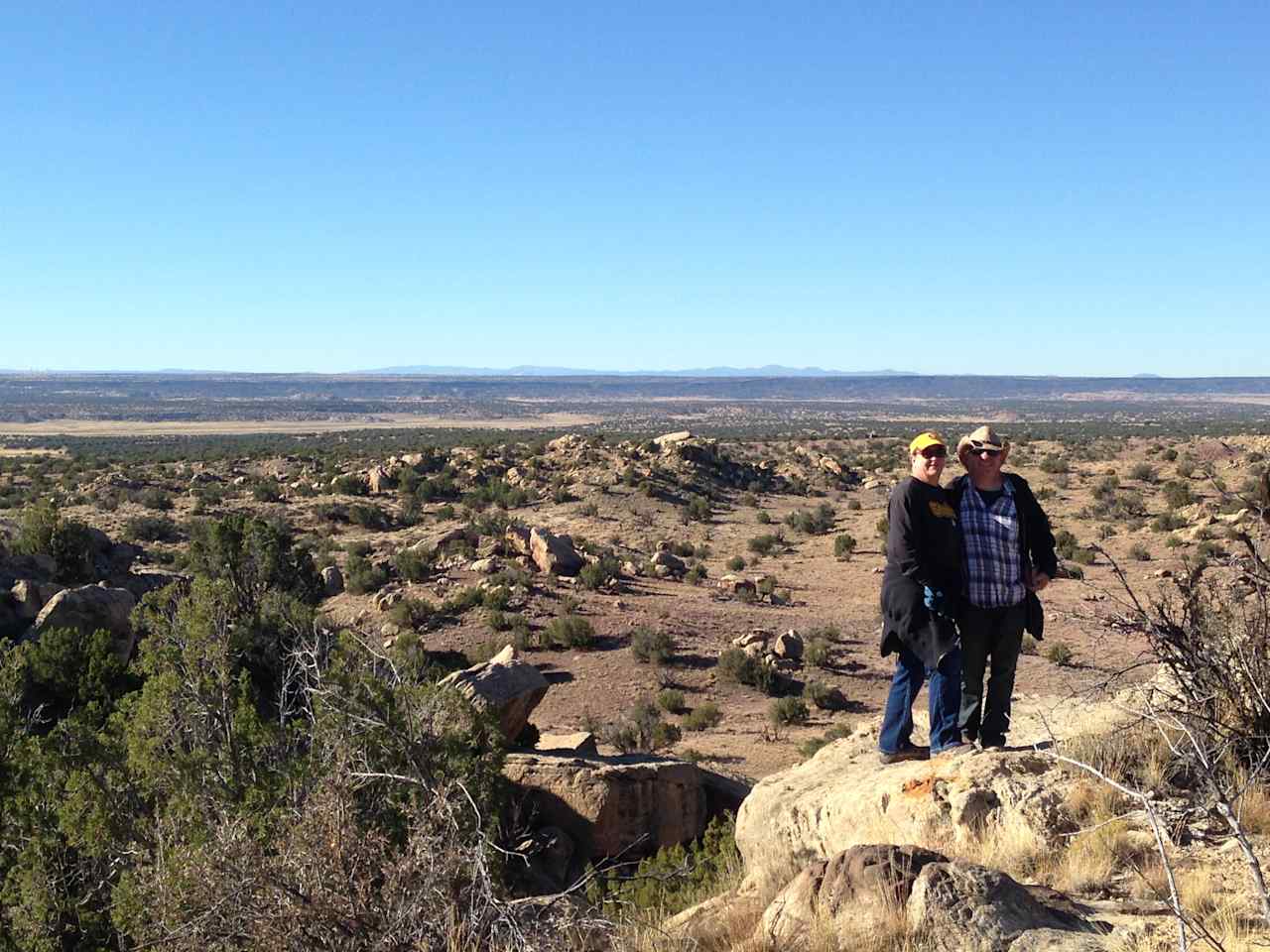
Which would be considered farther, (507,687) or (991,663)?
(507,687)

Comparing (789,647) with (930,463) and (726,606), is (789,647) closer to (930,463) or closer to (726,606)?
(726,606)

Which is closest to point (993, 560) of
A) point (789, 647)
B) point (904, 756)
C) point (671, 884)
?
point (904, 756)

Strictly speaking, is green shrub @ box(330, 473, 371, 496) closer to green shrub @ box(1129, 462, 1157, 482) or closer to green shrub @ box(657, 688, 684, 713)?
green shrub @ box(657, 688, 684, 713)

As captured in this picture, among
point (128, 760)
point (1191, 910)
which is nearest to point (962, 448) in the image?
point (1191, 910)

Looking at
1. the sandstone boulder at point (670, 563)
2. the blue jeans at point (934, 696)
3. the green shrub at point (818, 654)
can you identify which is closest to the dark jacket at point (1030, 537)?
the blue jeans at point (934, 696)

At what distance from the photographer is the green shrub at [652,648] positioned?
16.3 metres

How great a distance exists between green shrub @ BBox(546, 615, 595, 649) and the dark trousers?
11508mm

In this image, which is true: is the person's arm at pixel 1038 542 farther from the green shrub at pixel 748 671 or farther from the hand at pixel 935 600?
the green shrub at pixel 748 671

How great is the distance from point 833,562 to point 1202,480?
1443cm

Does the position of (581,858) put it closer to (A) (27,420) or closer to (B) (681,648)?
(B) (681,648)

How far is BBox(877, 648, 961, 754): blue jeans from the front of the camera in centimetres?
581

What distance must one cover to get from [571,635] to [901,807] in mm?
12047

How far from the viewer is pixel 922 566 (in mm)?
5605

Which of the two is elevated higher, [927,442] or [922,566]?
[927,442]
